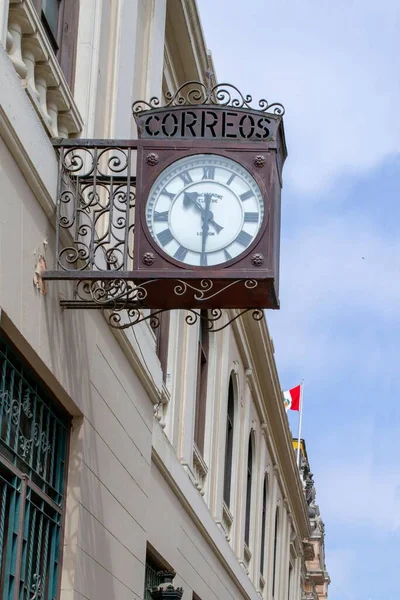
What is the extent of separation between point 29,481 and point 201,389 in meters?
11.4

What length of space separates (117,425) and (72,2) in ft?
11.1

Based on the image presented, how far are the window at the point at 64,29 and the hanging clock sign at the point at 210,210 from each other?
175cm

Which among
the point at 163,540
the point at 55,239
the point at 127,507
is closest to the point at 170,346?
the point at 163,540

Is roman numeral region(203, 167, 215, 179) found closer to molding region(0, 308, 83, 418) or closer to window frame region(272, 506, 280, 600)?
molding region(0, 308, 83, 418)

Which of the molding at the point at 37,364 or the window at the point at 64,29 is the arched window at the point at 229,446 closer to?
the window at the point at 64,29

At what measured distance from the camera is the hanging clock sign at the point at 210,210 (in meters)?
8.37

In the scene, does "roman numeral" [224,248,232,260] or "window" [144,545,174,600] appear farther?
"window" [144,545,174,600]

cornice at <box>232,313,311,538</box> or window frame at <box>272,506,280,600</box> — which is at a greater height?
cornice at <box>232,313,311,538</box>

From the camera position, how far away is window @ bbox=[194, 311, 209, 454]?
19.3m

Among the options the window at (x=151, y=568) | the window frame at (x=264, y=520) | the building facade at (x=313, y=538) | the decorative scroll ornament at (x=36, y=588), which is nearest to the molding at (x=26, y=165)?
the decorative scroll ornament at (x=36, y=588)

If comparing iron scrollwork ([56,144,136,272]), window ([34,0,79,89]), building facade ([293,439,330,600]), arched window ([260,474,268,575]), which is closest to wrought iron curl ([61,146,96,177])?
iron scrollwork ([56,144,136,272])

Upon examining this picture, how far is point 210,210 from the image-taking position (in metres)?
8.48

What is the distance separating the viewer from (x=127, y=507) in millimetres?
10938

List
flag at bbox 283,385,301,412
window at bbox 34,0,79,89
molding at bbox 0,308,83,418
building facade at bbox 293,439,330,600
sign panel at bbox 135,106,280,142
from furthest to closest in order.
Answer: building facade at bbox 293,439,330,600, flag at bbox 283,385,301,412, window at bbox 34,0,79,89, sign panel at bbox 135,106,280,142, molding at bbox 0,308,83,418
